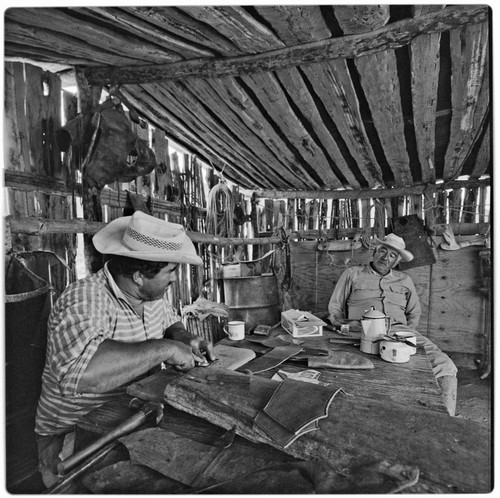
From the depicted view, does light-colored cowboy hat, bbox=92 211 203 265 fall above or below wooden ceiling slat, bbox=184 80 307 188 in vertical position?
below

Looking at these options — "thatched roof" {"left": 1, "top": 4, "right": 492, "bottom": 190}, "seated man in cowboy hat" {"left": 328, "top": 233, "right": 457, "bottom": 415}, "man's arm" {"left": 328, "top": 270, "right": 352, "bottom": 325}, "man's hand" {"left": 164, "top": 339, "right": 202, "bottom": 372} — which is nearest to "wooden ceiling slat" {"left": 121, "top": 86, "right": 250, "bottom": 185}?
"thatched roof" {"left": 1, "top": 4, "right": 492, "bottom": 190}

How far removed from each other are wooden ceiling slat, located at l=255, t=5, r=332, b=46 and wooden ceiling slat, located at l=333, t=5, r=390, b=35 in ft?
0.23

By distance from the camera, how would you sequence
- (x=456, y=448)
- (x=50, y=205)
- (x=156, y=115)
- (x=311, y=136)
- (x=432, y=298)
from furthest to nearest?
(x=432, y=298), (x=311, y=136), (x=156, y=115), (x=50, y=205), (x=456, y=448)

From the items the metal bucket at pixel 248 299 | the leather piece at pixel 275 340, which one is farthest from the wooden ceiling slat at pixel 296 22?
the metal bucket at pixel 248 299

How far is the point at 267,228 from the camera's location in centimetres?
507

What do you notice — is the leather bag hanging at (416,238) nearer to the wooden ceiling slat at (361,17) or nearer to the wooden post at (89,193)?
the wooden ceiling slat at (361,17)

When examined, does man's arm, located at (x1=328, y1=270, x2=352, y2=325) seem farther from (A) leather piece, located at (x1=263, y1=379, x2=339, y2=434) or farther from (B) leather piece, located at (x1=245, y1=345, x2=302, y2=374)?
(A) leather piece, located at (x1=263, y1=379, x2=339, y2=434)

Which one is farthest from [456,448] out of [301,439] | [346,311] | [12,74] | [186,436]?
[346,311]

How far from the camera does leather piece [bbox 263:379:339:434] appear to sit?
948mm

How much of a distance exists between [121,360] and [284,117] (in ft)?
6.25

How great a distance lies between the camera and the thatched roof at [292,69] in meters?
1.24

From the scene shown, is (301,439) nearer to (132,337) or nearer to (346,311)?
(132,337)

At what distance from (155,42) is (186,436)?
1531 mm

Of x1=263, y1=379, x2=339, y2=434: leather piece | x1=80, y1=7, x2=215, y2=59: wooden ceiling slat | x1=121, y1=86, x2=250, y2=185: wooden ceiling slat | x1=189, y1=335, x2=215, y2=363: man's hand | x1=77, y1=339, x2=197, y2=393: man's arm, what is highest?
x1=121, y1=86, x2=250, y2=185: wooden ceiling slat
